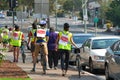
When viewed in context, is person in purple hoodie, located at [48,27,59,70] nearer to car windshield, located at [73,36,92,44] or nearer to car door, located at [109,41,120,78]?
car door, located at [109,41,120,78]

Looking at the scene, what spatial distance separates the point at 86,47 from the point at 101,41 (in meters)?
0.73

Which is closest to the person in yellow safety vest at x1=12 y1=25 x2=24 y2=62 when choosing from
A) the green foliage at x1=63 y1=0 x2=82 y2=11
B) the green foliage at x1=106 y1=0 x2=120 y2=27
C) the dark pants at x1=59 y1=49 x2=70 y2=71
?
the dark pants at x1=59 y1=49 x2=70 y2=71

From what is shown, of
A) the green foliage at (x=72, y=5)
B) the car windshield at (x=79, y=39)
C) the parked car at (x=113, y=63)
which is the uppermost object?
the parked car at (x=113, y=63)

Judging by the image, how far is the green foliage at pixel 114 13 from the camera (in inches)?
3369

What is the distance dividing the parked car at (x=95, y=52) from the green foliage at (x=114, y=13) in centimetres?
6470

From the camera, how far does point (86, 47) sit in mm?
20875

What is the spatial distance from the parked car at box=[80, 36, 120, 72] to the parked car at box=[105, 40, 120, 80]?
12.4ft

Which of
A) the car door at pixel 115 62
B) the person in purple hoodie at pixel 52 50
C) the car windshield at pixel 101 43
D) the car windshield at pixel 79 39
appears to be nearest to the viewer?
the car door at pixel 115 62

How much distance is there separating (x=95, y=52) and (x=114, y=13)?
6816cm

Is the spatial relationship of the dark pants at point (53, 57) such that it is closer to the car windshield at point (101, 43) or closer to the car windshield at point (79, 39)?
the car windshield at point (101, 43)

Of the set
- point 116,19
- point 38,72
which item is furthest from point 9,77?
point 116,19

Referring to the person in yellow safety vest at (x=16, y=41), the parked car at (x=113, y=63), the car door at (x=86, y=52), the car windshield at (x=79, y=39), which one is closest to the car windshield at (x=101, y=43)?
the car door at (x=86, y=52)

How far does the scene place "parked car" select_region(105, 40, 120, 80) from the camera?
13008 millimetres

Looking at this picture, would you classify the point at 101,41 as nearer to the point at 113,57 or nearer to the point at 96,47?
the point at 96,47
